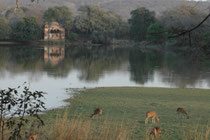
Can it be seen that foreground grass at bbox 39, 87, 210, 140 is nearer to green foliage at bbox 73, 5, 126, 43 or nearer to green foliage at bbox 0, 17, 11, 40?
green foliage at bbox 73, 5, 126, 43

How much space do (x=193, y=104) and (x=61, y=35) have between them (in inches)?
3584

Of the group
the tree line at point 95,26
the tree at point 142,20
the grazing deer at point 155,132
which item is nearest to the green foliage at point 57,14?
the tree line at point 95,26

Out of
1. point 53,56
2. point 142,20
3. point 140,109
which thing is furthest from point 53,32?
point 140,109

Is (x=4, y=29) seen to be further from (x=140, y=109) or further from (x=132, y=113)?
(x=132, y=113)

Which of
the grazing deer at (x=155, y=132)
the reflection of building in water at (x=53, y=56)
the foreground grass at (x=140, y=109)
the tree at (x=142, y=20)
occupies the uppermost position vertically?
the tree at (x=142, y=20)

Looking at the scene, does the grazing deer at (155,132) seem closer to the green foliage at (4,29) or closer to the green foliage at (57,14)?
the green foliage at (4,29)

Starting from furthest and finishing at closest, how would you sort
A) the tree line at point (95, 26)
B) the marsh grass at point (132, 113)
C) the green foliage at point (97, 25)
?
the green foliage at point (97, 25) → the tree line at point (95, 26) → the marsh grass at point (132, 113)

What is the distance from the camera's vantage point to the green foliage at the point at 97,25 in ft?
314

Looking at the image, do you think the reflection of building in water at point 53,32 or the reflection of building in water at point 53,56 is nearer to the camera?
the reflection of building in water at point 53,56

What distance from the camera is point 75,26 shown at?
101500 millimetres

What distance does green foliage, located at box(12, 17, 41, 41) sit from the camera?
301ft

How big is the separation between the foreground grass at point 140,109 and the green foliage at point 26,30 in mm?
77885

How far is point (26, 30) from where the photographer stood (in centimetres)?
9206

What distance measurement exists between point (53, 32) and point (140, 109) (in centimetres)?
9163
